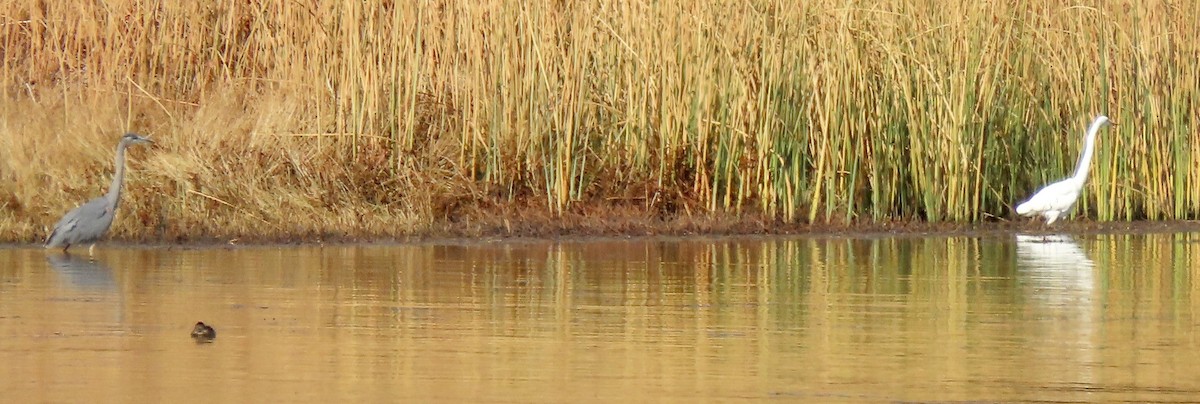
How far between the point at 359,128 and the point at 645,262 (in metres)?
3.42

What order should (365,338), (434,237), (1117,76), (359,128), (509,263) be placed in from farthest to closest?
(1117,76), (359,128), (434,237), (509,263), (365,338)

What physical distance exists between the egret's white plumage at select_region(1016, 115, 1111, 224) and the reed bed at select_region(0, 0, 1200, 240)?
0.47 meters

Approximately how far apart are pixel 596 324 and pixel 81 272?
3.90 metres

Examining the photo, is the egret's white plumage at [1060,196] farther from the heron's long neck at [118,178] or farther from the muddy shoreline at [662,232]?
the heron's long neck at [118,178]

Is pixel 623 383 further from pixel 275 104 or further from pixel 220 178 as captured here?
pixel 275 104

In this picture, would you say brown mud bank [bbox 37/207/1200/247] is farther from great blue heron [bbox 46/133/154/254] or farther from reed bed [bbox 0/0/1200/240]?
great blue heron [bbox 46/133/154/254]

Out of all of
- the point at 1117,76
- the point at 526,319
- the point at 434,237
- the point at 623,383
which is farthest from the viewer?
the point at 1117,76

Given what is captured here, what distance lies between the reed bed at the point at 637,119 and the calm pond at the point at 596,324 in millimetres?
1317

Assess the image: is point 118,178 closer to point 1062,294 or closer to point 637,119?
point 637,119

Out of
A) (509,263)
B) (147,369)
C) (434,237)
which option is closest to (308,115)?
(434,237)

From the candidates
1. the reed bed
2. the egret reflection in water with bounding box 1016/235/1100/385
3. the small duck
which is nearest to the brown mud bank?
the reed bed

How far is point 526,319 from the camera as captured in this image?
8.59m

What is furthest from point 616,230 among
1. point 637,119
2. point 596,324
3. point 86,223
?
point 596,324

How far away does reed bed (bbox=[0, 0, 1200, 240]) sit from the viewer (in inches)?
551
